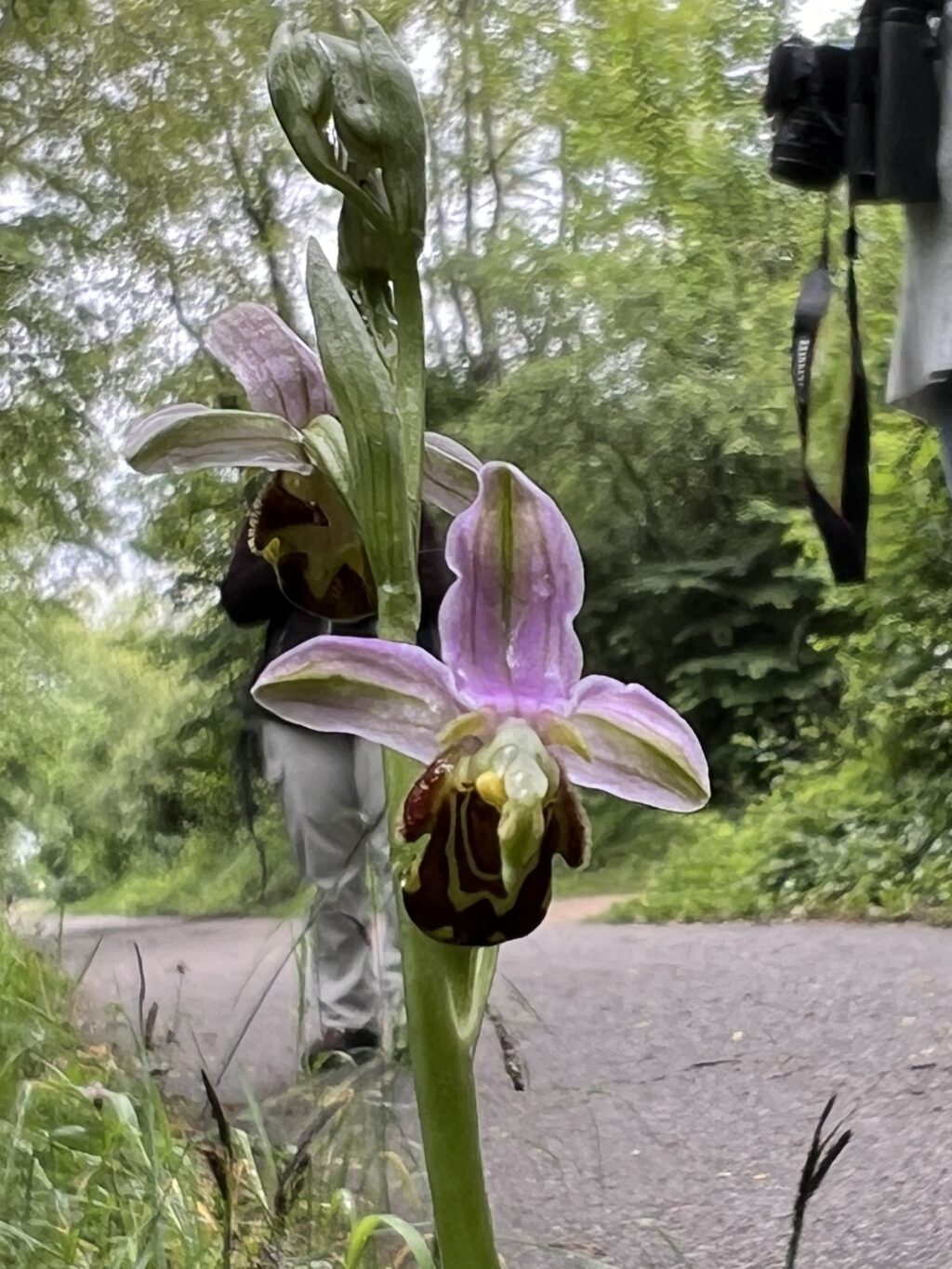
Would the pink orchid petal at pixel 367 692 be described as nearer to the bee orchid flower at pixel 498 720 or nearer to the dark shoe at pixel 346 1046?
the bee orchid flower at pixel 498 720

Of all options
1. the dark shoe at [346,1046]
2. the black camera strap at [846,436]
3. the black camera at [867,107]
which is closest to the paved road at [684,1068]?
the dark shoe at [346,1046]

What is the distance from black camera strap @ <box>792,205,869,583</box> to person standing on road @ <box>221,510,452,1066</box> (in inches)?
12.8

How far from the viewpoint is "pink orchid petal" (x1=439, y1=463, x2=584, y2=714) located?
277mm

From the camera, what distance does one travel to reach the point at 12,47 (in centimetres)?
194

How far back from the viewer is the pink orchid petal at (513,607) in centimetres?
28

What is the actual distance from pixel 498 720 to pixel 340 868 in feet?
2.11

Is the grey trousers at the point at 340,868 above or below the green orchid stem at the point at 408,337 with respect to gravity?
below

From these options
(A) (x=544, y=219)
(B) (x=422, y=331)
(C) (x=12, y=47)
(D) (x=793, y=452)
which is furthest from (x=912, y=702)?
(C) (x=12, y=47)

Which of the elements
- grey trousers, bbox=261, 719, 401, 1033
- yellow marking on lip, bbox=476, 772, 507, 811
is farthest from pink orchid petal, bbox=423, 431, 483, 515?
grey trousers, bbox=261, 719, 401, 1033

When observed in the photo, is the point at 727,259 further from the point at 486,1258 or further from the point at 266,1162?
the point at 486,1258

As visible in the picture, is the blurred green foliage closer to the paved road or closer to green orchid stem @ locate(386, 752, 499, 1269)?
the paved road

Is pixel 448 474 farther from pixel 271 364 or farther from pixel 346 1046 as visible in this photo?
pixel 346 1046

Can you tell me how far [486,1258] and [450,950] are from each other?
0.06 meters

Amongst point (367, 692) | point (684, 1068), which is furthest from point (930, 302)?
point (684, 1068)
